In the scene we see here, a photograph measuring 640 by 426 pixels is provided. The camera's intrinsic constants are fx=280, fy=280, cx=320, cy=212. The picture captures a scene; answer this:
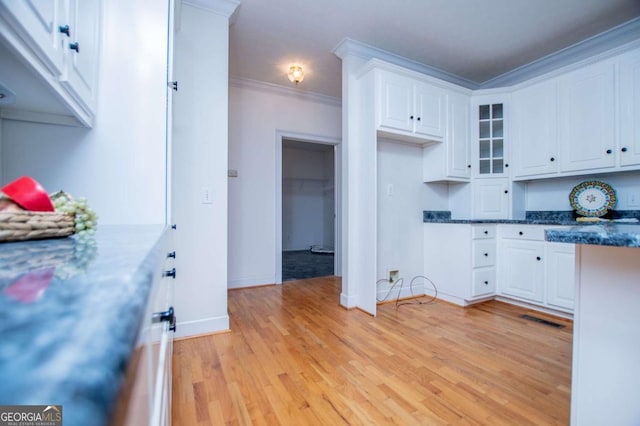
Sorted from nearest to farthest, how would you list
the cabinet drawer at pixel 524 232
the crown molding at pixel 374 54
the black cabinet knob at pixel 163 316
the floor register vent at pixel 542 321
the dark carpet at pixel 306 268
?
1. the black cabinet knob at pixel 163 316
2. the floor register vent at pixel 542 321
3. the cabinet drawer at pixel 524 232
4. the crown molding at pixel 374 54
5. the dark carpet at pixel 306 268

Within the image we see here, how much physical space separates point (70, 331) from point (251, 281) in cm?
337

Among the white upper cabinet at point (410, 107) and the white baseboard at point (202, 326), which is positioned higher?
the white upper cabinet at point (410, 107)

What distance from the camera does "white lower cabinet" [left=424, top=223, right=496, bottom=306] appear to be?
2580 millimetres

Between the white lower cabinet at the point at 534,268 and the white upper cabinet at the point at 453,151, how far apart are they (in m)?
0.70

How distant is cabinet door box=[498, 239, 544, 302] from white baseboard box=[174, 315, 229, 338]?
2.54 m

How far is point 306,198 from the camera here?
732 cm

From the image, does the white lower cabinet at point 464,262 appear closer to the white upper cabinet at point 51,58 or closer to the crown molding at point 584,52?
the crown molding at point 584,52

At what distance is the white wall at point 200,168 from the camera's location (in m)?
1.99

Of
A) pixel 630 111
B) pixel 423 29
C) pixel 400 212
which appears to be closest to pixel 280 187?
pixel 400 212

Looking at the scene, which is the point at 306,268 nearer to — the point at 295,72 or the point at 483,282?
the point at 483,282

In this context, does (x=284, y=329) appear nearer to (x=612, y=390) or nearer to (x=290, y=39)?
(x=612, y=390)

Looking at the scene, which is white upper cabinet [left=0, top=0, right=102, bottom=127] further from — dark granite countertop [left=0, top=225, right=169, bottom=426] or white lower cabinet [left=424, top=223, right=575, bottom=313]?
white lower cabinet [left=424, top=223, right=575, bottom=313]

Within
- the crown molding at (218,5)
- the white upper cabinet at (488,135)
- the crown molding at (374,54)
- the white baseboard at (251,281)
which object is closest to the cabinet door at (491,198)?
the white upper cabinet at (488,135)

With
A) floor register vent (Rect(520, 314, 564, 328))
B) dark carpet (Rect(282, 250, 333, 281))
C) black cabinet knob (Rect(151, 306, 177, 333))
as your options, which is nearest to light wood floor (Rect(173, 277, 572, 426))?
floor register vent (Rect(520, 314, 564, 328))
